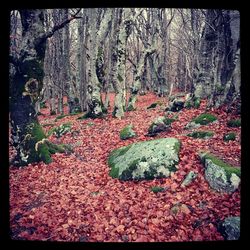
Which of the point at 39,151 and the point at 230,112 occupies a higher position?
the point at 230,112

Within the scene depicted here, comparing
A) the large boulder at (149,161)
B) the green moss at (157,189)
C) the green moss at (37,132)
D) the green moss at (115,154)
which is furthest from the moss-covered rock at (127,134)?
the green moss at (157,189)

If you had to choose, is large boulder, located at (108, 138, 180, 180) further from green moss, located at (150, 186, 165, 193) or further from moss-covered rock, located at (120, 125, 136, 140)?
moss-covered rock, located at (120, 125, 136, 140)

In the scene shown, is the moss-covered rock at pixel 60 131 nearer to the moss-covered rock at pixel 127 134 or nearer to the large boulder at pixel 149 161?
the moss-covered rock at pixel 127 134

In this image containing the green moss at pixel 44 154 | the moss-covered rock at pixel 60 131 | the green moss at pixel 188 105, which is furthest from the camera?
the green moss at pixel 188 105

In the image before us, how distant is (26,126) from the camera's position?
268 inches

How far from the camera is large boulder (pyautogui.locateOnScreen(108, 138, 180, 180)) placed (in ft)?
18.6

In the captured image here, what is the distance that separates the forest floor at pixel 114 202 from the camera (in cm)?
447

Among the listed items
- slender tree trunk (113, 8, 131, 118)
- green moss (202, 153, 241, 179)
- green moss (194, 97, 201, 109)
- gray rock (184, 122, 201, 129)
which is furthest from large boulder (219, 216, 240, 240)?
slender tree trunk (113, 8, 131, 118)

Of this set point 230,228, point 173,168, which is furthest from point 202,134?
point 230,228

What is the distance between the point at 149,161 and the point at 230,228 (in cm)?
215

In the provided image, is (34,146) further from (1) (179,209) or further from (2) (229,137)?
(2) (229,137)

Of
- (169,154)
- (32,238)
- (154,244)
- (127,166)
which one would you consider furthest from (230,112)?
(32,238)
